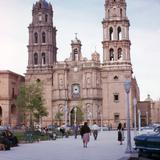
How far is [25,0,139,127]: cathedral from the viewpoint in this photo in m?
89.4

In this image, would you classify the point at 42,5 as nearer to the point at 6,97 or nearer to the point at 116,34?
the point at 116,34

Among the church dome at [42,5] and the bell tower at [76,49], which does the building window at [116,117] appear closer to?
the bell tower at [76,49]

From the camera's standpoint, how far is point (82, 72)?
92375 mm

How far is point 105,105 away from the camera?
89.7 m

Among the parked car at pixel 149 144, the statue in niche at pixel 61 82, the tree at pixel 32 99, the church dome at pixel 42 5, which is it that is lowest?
the parked car at pixel 149 144

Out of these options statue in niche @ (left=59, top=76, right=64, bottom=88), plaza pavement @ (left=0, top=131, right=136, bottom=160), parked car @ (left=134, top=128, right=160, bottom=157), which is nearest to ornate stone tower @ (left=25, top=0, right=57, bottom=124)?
statue in niche @ (left=59, top=76, right=64, bottom=88)

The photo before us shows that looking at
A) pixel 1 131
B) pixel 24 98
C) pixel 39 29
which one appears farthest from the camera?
pixel 39 29

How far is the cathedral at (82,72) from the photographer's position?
293 feet

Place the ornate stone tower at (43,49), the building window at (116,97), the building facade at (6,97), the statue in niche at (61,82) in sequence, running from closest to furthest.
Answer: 1. the building window at (116,97)
2. the building facade at (6,97)
3. the statue in niche at (61,82)
4. the ornate stone tower at (43,49)

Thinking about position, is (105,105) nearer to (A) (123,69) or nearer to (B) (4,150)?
(A) (123,69)

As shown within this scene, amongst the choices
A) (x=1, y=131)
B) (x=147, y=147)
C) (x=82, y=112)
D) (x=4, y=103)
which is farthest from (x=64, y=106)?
(x=147, y=147)

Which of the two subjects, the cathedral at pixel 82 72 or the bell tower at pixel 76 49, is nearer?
the cathedral at pixel 82 72

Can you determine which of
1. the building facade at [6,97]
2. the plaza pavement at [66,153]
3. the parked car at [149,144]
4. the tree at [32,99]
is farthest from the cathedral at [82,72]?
the parked car at [149,144]

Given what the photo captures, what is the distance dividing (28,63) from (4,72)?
614 cm
